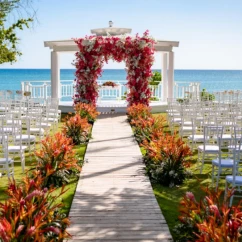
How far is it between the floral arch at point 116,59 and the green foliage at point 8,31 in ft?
7.79

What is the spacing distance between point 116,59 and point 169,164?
34.3ft

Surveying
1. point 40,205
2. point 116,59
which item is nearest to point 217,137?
point 40,205

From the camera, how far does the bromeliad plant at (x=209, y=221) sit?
12.1 ft

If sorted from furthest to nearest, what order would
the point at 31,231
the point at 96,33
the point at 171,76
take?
the point at 171,76 → the point at 96,33 → the point at 31,231

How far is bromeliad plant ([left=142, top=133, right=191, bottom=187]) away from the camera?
7676 millimetres

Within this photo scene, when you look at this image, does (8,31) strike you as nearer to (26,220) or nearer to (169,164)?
(169,164)

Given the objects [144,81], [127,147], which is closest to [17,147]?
[127,147]

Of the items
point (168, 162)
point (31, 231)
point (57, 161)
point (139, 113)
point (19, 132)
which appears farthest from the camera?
point (139, 113)

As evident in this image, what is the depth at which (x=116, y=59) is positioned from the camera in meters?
17.8

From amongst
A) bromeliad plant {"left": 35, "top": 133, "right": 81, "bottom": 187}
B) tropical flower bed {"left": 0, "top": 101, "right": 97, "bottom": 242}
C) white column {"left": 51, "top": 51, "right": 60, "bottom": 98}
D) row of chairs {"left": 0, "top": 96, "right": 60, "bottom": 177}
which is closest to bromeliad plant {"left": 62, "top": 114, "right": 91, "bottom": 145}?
row of chairs {"left": 0, "top": 96, "right": 60, "bottom": 177}

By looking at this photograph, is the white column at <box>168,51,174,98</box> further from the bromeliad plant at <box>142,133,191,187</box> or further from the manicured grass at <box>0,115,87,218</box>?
the bromeliad plant at <box>142,133,191,187</box>

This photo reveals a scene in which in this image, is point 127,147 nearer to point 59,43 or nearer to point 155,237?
point 155,237

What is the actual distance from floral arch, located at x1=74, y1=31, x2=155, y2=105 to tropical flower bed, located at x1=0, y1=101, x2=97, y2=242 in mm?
9681

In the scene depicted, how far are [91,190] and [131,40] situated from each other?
1125 cm
